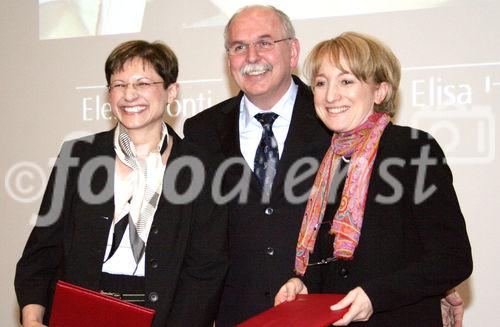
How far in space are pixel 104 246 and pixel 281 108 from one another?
3.18ft

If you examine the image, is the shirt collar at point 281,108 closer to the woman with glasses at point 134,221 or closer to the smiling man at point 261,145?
the smiling man at point 261,145

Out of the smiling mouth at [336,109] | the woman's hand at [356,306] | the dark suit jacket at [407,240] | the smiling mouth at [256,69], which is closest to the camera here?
the woman's hand at [356,306]

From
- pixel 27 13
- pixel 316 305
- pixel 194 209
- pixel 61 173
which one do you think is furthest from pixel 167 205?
pixel 27 13

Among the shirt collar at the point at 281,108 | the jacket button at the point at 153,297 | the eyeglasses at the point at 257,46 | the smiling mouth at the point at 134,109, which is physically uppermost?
the eyeglasses at the point at 257,46

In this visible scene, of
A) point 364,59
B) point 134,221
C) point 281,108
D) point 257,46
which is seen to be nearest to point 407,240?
point 364,59

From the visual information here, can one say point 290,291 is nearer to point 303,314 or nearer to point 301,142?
point 303,314

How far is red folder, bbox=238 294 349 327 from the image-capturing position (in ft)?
5.86

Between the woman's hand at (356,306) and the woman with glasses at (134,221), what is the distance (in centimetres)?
71

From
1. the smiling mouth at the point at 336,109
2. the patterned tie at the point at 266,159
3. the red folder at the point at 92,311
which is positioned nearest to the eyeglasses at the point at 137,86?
the patterned tie at the point at 266,159

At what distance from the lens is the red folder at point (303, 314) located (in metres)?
1.79

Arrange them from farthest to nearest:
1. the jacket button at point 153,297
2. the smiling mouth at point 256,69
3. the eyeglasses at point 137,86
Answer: the smiling mouth at point 256,69, the eyeglasses at point 137,86, the jacket button at point 153,297

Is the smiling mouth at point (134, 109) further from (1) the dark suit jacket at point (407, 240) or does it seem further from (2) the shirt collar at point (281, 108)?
(1) the dark suit jacket at point (407, 240)

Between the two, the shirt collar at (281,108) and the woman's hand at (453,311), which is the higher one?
the shirt collar at (281,108)

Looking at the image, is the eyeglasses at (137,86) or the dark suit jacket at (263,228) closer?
the eyeglasses at (137,86)
